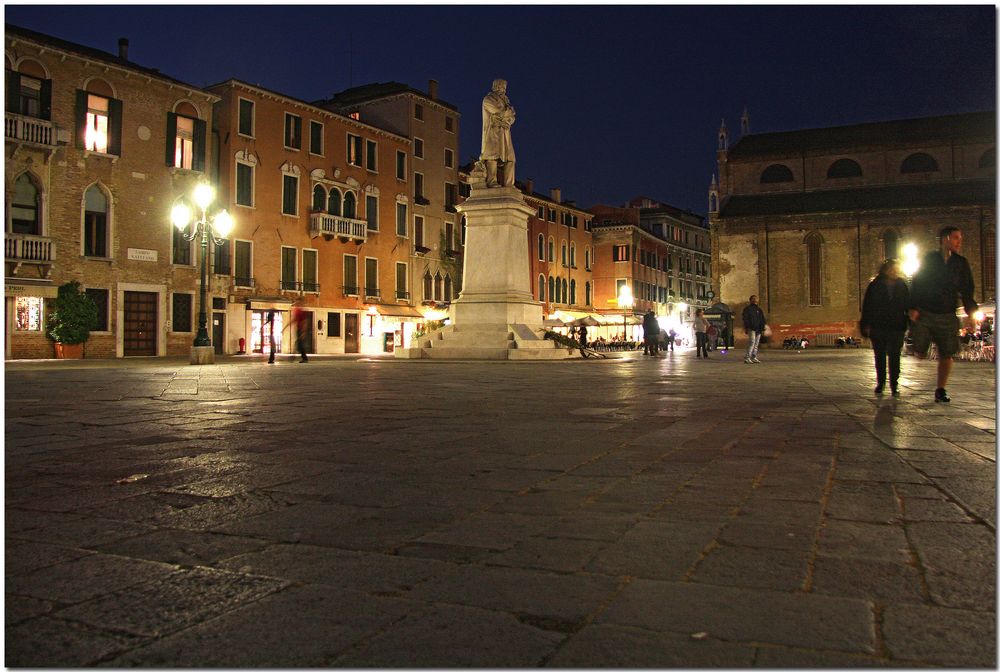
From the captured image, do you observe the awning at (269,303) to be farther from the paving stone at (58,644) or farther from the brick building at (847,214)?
the paving stone at (58,644)

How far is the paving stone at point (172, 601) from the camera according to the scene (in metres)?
2.02

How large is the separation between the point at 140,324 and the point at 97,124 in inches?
299

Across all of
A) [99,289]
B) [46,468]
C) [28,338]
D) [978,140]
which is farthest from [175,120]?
[978,140]

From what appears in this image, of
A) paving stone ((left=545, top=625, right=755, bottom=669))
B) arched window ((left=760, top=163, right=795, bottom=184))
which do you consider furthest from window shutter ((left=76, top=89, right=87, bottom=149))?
arched window ((left=760, top=163, right=795, bottom=184))

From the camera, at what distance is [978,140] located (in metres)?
50.8

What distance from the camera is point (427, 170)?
46656mm

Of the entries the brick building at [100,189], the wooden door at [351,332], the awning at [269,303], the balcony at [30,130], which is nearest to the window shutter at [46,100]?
the brick building at [100,189]

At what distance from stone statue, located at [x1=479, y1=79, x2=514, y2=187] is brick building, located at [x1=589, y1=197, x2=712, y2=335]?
136 feet

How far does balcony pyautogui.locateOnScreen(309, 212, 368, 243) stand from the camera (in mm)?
39031

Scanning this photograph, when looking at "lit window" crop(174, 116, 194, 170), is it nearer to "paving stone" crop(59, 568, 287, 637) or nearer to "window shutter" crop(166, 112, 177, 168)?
"window shutter" crop(166, 112, 177, 168)

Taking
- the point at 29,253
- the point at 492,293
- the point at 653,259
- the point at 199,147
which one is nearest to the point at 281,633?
the point at 492,293

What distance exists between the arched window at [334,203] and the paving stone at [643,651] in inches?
1568

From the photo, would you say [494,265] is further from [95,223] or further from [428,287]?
[428,287]

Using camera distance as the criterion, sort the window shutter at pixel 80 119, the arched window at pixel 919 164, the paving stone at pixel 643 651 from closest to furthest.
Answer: the paving stone at pixel 643 651
the window shutter at pixel 80 119
the arched window at pixel 919 164
